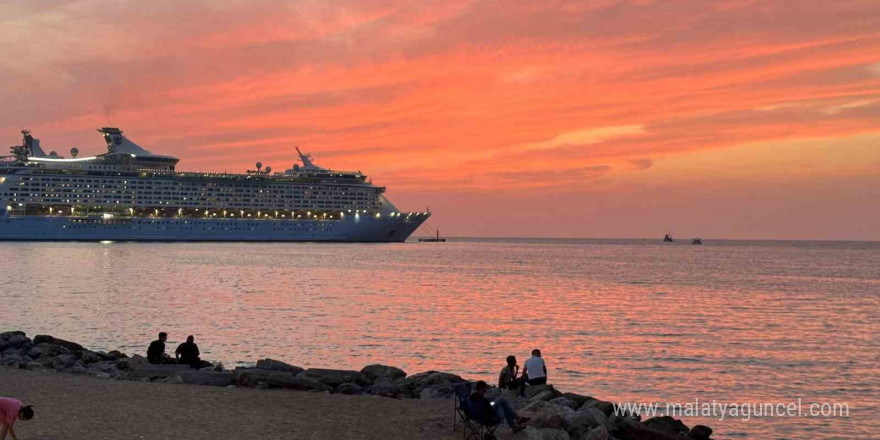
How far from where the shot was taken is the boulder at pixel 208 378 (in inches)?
655

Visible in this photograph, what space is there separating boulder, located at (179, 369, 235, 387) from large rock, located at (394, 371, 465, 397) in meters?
3.54

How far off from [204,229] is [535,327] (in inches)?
4916

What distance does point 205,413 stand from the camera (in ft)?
44.3

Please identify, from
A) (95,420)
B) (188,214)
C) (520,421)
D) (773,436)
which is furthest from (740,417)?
(188,214)

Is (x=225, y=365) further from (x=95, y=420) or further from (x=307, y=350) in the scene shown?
(x=95, y=420)

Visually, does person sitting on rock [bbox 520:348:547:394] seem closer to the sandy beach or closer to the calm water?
the sandy beach

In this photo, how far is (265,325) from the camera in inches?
1356

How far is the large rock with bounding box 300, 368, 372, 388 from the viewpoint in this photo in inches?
694

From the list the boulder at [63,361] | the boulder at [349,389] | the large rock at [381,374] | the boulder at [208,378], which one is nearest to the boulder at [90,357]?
the boulder at [63,361]

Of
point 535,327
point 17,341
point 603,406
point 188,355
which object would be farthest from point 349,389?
point 535,327

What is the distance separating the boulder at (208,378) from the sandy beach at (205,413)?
643 mm

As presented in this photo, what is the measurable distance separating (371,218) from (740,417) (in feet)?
472

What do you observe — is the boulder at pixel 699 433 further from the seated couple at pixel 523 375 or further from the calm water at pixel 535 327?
the seated couple at pixel 523 375

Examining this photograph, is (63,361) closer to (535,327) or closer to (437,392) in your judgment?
(437,392)
